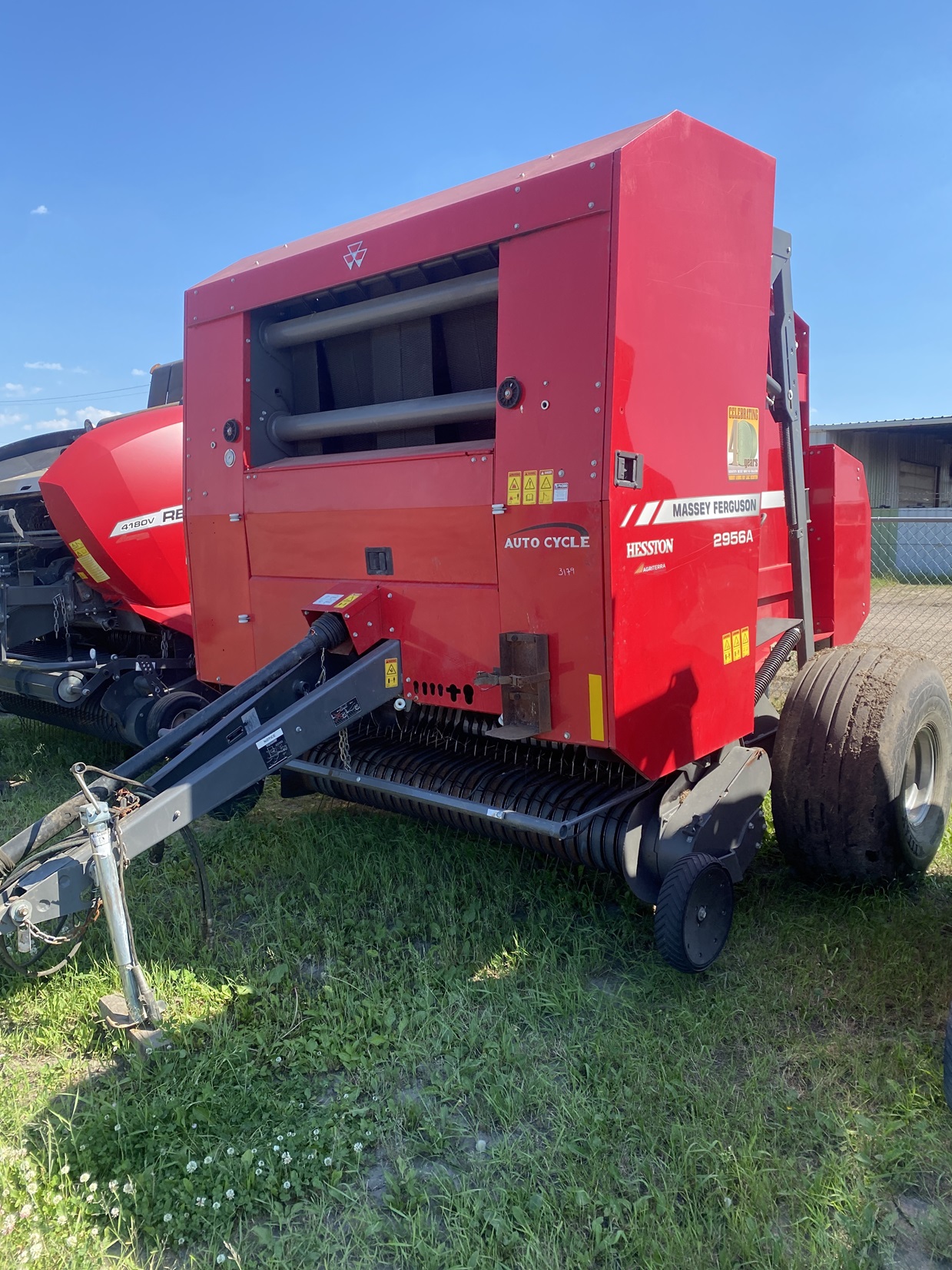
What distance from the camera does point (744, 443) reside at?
3264mm

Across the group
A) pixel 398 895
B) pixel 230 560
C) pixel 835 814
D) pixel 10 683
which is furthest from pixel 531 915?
pixel 10 683

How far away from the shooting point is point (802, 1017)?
9.12 ft

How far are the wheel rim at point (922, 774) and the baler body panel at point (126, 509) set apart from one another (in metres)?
3.88

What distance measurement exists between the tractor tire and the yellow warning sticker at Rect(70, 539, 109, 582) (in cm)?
366

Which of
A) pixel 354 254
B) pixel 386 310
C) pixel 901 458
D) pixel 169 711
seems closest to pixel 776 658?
pixel 386 310

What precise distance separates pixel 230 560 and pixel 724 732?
2.13 meters

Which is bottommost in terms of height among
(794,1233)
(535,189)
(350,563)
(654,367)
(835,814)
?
(794,1233)

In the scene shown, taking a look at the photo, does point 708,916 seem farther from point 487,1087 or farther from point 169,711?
point 169,711

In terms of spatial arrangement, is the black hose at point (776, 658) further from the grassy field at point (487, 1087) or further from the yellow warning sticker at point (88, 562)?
the yellow warning sticker at point (88, 562)

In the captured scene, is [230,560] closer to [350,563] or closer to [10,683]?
[350,563]

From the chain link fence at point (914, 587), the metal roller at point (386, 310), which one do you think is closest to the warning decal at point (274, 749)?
the metal roller at point (386, 310)

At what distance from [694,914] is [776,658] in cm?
139

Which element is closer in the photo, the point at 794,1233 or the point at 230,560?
the point at 794,1233

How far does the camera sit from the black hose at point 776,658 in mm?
3770
